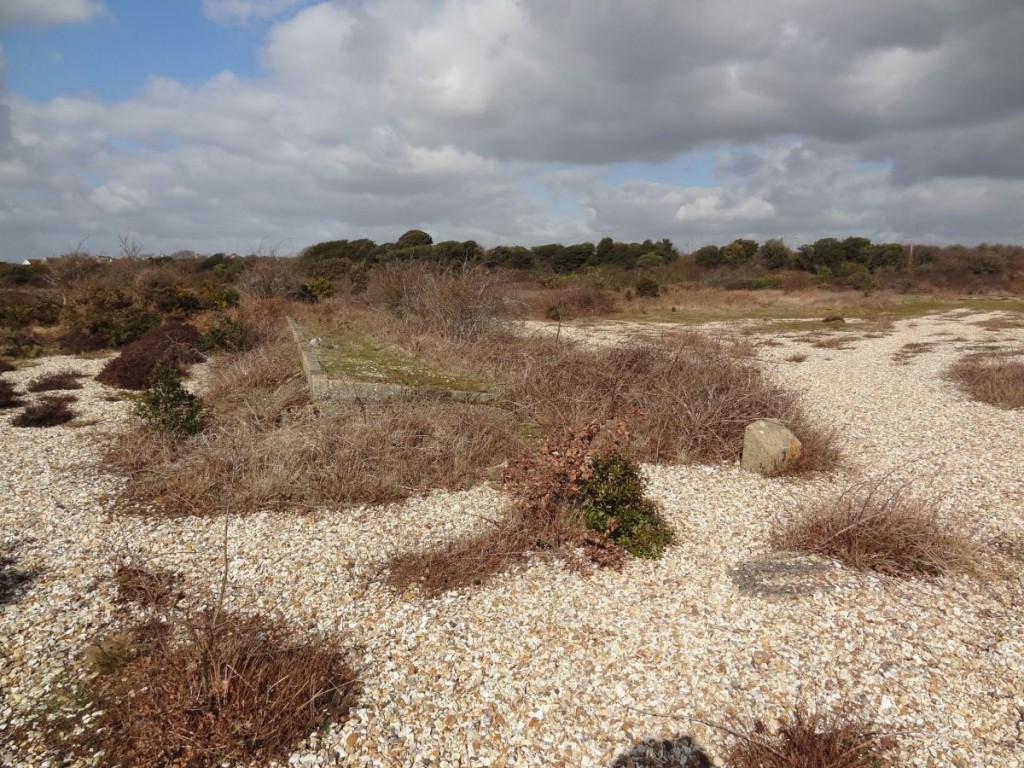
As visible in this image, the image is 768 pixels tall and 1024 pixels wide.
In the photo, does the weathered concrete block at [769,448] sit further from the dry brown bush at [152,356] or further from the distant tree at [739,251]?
the distant tree at [739,251]

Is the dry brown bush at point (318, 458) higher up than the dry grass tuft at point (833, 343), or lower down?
higher up

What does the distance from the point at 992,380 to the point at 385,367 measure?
38.6 feet

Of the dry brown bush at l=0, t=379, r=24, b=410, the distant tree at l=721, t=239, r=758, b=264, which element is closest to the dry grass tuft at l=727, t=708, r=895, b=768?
the dry brown bush at l=0, t=379, r=24, b=410

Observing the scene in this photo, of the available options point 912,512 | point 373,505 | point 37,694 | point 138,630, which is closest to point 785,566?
point 912,512

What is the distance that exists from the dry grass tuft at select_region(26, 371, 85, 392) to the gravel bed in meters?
5.59

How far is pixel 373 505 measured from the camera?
6258 millimetres

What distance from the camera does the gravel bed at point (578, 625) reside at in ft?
11.0

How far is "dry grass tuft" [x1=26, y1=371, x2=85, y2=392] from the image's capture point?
11625mm

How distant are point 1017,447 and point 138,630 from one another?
10655mm

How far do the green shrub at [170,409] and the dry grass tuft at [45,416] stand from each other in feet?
7.84

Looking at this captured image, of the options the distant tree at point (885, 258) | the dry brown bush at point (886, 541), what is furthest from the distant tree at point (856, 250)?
the dry brown bush at point (886, 541)

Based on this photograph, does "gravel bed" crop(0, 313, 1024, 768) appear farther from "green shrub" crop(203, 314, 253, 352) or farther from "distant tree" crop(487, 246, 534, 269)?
"distant tree" crop(487, 246, 534, 269)

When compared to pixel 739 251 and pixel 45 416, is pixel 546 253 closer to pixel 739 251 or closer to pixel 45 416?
pixel 739 251

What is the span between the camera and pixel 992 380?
456 inches
